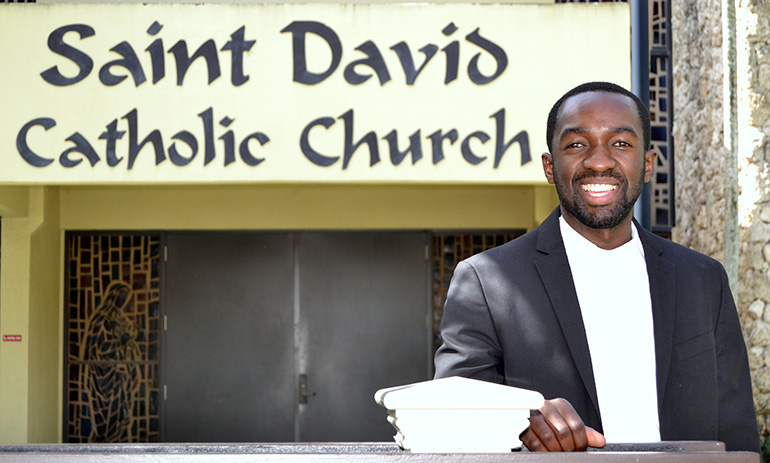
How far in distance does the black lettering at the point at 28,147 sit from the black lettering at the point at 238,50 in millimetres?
1298

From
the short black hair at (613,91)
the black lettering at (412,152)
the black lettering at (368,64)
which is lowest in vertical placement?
the short black hair at (613,91)

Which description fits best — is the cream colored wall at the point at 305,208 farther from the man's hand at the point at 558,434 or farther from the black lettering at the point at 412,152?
the man's hand at the point at 558,434

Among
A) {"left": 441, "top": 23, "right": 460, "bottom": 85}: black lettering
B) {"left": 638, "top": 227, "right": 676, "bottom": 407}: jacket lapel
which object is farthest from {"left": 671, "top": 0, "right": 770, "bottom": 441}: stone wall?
A: {"left": 638, "top": 227, "right": 676, "bottom": 407}: jacket lapel

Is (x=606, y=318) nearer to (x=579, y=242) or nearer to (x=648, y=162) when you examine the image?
(x=579, y=242)

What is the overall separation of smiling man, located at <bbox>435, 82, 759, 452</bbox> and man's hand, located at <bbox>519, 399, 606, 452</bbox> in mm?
352

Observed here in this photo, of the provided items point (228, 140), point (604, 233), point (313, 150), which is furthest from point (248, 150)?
point (604, 233)

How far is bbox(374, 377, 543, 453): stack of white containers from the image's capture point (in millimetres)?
1616

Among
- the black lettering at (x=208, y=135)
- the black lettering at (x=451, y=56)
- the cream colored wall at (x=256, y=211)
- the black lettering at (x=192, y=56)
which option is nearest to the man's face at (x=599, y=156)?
the black lettering at (x=451, y=56)

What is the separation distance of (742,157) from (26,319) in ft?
20.5

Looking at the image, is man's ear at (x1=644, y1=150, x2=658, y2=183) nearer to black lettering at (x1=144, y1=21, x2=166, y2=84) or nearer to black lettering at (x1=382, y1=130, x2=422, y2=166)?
black lettering at (x1=382, y1=130, x2=422, y2=166)

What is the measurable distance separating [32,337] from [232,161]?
11.0 ft

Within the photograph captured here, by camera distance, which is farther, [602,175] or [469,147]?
[469,147]

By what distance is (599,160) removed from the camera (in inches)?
83.0

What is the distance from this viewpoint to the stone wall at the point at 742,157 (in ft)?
20.4
